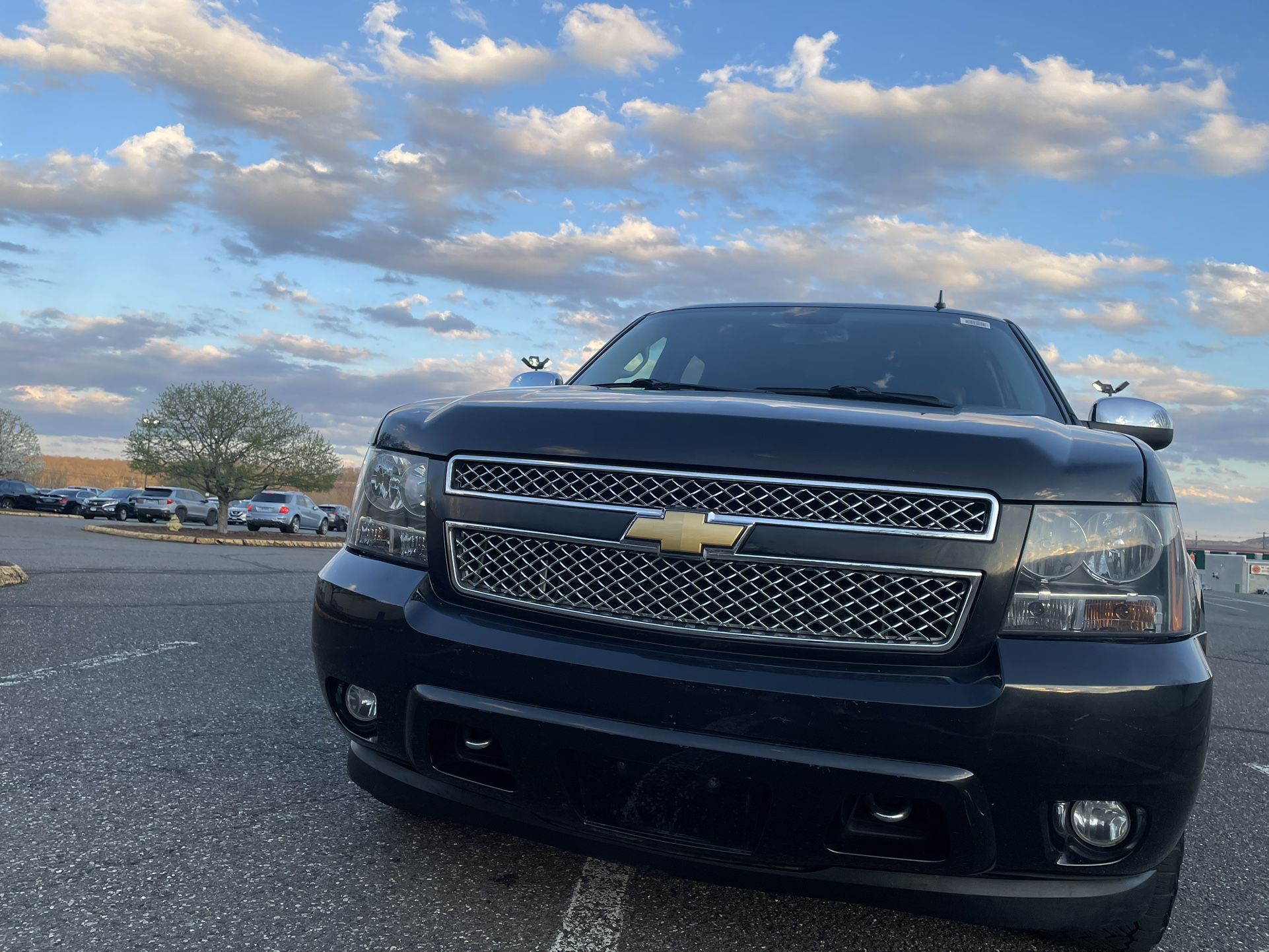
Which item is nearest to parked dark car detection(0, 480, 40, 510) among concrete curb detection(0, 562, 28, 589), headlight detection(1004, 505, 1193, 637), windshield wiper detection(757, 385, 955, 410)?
concrete curb detection(0, 562, 28, 589)

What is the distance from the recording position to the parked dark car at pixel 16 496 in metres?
49.2

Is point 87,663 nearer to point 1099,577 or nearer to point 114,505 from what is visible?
point 1099,577

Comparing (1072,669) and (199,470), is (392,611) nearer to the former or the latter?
(1072,669)

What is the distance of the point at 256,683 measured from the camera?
15.8ft

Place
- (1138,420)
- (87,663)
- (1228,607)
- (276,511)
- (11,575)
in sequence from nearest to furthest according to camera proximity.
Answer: (1138,420)
(87,663)
(11,575)
(1228,607)
(276,511)

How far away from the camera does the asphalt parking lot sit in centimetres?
222

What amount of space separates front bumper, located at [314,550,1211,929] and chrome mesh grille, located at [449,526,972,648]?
75 millimetres

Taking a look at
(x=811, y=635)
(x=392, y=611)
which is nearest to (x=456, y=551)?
(x=392, y=611)

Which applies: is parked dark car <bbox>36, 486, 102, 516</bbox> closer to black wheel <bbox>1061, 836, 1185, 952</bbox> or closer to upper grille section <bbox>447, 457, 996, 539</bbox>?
upper grille section <bbox>447, 457, 996, 539</bbox>

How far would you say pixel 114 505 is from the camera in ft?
149

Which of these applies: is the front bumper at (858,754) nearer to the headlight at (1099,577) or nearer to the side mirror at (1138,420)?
the headlight at (1099,577)

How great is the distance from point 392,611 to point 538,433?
54 centimetres

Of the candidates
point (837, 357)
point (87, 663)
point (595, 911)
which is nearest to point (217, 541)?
point (87, 663)

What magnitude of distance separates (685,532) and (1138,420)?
1.96 meters
